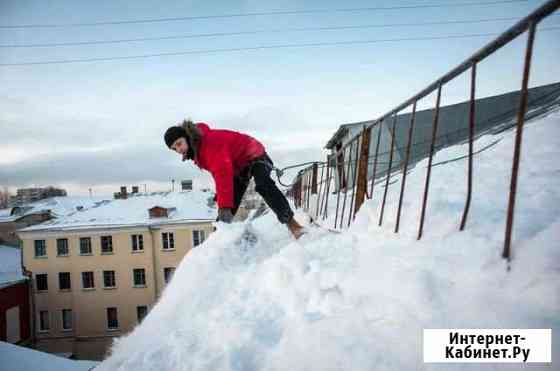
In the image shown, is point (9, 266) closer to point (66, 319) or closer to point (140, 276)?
point (66, 319)

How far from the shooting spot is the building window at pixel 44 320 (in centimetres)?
2119

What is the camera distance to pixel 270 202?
293 centimetres

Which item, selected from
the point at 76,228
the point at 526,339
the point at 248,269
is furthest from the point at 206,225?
the point at 526,339

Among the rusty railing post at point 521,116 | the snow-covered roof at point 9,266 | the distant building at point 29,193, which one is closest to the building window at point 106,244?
the snow-covered roof at point 9,266

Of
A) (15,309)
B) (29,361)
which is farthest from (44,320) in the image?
(29,361)

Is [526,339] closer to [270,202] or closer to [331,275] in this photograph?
[331,275]

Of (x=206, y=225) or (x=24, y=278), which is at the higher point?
(x=206, y=225)

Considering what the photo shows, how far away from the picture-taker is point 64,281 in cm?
2153

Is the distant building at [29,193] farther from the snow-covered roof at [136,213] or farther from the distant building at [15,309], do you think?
the distant building at [15,309]

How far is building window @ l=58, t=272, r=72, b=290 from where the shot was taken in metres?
Result: 21.4

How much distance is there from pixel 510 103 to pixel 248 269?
16305mm

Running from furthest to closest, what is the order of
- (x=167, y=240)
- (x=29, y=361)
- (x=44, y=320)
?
(x=167, y=240) < (x=44, y=320) < (x=29, y=361)

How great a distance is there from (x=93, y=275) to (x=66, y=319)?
3645mm

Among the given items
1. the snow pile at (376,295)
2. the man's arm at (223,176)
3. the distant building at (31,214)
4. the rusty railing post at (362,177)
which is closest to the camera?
the snow pile at (376,295)
